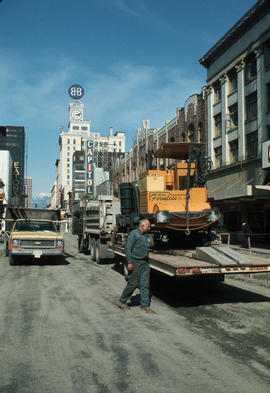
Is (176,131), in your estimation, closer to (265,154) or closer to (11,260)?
(265,154)

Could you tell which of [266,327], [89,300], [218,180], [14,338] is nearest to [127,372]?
[14,338]

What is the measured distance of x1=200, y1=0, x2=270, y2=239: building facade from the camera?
24.3 metres

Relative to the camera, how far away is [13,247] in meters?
14.2

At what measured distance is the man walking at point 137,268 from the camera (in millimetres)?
7430

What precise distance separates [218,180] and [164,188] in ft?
66.1

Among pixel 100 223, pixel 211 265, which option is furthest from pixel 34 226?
pixel 211 265

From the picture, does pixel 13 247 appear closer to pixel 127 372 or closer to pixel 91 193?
pixel 127 372

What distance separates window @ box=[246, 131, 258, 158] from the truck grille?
648 inches

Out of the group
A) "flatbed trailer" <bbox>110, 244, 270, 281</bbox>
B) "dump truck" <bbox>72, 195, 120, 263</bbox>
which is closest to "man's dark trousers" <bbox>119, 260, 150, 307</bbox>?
"flatbed trailer" <bbox>110, 244, 270, 281</bbox>

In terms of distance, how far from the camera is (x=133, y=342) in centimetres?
546

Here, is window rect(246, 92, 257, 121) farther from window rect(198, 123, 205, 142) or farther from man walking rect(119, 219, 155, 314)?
man walking rect(119, 219, 155, 314)

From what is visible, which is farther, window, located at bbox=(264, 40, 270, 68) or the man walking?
window, located at bbox=(264, 40, 270, 68)

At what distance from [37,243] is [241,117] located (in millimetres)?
18628

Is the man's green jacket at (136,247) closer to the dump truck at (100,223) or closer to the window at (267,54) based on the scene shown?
the dump truck at (100,223)
